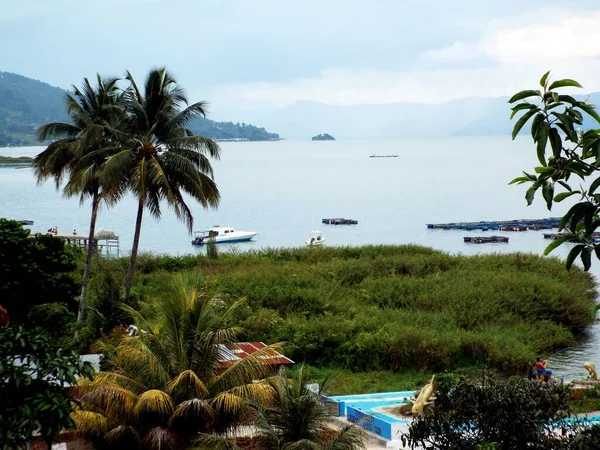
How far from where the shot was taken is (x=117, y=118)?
26.2 meters

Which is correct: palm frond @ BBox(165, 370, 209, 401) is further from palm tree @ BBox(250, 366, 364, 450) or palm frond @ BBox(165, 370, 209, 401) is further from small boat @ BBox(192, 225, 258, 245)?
small boat @ BBox(192, 225, 258, 245)

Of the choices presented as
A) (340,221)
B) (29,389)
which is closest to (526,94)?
(29,389)

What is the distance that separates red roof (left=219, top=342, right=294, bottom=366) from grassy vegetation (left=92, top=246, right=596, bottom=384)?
2.71 m

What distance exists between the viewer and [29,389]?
9961 millimetres

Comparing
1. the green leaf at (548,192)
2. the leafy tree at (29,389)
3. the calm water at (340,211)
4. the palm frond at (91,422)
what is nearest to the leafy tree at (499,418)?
the palm frond at (91,422)

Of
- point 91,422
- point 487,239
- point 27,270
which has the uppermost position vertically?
point 27,270

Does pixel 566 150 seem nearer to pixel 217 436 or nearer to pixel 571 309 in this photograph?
pixel 217 436

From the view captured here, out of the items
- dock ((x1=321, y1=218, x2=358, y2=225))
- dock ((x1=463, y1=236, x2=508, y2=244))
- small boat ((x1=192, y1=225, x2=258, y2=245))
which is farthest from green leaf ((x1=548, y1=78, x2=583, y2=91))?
dock ((x1=321, y1=218, x2=358, y2=225))

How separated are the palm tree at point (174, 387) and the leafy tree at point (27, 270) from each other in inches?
375

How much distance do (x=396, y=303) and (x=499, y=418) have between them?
61.8 ft

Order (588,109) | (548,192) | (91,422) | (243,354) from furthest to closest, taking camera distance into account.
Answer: (243,354) < (91,422) < (548,192) < (588,109)

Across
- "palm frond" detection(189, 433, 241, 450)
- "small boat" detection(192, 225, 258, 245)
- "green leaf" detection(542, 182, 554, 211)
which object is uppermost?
"green leaf" detection(542, 182, 554, 211)

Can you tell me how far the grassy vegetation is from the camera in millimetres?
25172

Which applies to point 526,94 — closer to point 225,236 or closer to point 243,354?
point 243,354
